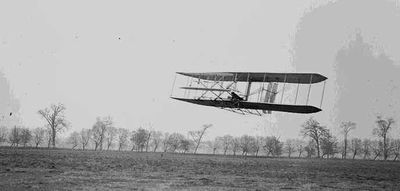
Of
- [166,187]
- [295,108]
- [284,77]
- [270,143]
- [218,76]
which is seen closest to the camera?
[166,187]

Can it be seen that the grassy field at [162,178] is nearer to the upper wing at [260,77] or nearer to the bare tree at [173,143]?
the upper wing at [260,77]

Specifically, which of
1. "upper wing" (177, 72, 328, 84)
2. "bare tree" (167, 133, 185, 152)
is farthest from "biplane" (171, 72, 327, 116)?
"bare tree" (167, 133, 185, 152)

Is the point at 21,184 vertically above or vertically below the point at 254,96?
below

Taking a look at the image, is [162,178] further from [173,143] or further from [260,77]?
[173,143]

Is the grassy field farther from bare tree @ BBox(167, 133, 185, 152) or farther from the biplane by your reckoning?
bare tree @ BBox(167, 133, 185, 152)

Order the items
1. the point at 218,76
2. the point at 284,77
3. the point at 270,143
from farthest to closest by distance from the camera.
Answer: the point at 270,143 → the point at 218,76 → the point at 284,77

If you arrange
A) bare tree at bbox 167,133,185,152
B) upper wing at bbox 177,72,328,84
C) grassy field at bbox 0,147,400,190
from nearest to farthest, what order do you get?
grassy field at bbox 0,147,400,190 → upper wing at bbox 177,72,328,84 → bare tree at bbox 167,133,185,152

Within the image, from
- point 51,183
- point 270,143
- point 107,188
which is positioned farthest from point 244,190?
point 270,143

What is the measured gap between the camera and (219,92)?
29.9 metres

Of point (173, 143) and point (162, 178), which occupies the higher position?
point (162, 178)

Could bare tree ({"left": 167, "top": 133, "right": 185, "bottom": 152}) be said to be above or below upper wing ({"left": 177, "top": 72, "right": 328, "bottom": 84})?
below

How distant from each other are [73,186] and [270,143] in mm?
121226

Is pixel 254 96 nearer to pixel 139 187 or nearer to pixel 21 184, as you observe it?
pixel 139 187

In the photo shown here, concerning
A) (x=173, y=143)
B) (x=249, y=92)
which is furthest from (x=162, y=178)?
(x=173, y=143)
